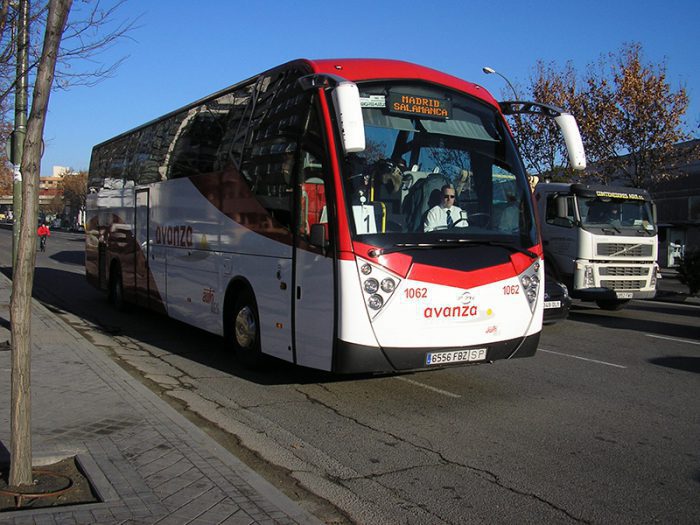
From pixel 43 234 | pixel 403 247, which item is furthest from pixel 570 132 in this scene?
pixel 43 234

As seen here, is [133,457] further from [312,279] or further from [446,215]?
[446,215]

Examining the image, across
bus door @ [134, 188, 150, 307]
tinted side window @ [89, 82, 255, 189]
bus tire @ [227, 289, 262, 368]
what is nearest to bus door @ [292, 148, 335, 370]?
bus tire @ [227, 289, 262, 368]

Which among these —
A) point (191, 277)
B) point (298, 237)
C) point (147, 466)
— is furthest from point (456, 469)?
point (191, 277)

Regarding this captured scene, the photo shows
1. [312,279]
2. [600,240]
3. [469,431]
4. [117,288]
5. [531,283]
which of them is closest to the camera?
[469,431]

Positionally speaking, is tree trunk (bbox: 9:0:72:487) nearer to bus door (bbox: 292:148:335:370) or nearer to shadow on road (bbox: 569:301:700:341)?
bus door (bbox: 292:148:335:370)

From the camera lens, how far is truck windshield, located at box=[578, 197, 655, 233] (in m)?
14.6

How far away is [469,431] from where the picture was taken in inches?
244

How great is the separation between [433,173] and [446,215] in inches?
18.3

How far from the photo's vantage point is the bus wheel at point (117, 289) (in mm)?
14266

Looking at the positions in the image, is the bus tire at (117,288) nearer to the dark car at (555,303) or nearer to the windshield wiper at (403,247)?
the dark car at (555,303)

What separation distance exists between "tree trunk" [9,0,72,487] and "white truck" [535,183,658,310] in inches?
476

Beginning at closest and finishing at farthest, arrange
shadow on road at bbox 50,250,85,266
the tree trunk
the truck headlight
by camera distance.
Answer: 1. the tree trunk
2. the truck headlight
3. shadow on road at bbox 50,250,85,266

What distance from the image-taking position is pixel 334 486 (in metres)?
4.87

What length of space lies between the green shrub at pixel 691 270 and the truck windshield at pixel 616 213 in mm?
4520
